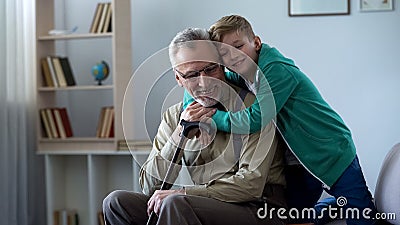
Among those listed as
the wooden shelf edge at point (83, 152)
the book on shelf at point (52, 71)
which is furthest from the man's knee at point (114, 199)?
the book on shelf at point (52, 71)

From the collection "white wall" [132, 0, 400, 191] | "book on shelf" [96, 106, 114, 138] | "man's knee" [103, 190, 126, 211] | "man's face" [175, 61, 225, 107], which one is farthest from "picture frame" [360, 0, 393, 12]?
"man's knee" [103, 190, 126, 211]

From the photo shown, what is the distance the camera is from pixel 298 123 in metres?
2.31

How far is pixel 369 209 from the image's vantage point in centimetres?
241

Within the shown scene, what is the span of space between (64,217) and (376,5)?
2206mm

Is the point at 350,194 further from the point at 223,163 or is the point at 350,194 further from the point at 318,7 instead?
the point at 318,7

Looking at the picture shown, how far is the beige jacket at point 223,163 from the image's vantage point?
2.18 meters

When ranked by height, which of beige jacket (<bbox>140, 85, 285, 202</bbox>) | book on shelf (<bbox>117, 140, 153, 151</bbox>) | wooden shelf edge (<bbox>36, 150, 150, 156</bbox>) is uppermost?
beige jacket (<bbox>140, 85, 285, 202</bbox>)

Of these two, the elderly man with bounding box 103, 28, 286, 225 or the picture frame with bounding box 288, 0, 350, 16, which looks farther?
the picture frame with bounding box 288, 0, 350, 16

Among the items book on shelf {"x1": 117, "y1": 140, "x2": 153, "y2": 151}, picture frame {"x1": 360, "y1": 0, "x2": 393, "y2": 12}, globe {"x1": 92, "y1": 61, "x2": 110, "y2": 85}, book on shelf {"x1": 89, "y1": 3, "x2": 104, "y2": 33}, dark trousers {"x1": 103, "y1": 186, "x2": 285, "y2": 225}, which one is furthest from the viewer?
globe {"x1": 92, "y1": 61, "x2": 110, "y2": 85}

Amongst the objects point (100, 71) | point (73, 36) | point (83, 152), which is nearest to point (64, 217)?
point (83, 152)

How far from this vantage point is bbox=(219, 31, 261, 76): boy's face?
7.42ft

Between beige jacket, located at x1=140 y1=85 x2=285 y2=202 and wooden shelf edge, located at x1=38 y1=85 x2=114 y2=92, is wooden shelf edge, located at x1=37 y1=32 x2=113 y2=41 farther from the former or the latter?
beige jacket, located at x1=140 y1=85 x2=285 y2=202

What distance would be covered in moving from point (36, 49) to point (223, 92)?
2.09 m

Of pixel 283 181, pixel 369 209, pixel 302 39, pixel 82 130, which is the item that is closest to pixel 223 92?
→ pixel 283 181
